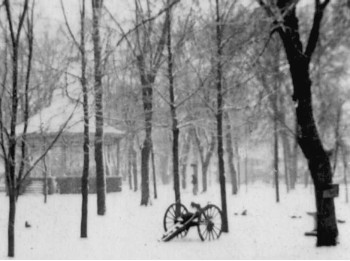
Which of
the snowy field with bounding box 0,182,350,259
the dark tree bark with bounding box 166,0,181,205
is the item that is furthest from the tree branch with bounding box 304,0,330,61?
the dark tree bark with bounding box 166,0,181,205

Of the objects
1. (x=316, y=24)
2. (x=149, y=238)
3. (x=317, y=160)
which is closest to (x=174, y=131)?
(x=149, y=238)

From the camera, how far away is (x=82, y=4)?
1113 centimetres

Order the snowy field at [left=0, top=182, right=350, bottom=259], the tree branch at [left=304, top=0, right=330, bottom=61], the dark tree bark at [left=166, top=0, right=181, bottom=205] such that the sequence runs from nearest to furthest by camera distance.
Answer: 1. the tree branch at [left=304, top=0, right=330, bottom=61]
2. the snowy field at [left=0, top=182, right=350, bottom=259]
3. the dark tree bark at [left=166, top=0, right=181, bottom=205]

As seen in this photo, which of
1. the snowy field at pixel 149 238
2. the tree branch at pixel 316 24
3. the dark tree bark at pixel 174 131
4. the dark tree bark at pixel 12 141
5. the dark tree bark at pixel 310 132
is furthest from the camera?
the dark tree bark at pixel 174 131

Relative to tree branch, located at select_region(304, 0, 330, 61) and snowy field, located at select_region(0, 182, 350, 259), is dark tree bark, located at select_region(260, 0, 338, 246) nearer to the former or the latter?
tree branch, located at select_region(304, 0, 330, 61)

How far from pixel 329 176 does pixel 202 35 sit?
682cm

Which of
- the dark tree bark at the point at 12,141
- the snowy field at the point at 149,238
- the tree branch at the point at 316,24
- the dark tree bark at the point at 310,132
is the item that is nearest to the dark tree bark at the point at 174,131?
the snowy field at the point at 149,238

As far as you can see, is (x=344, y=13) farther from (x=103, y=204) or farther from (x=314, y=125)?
(x=103, y=204)

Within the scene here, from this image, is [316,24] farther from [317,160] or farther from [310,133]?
[317,160]

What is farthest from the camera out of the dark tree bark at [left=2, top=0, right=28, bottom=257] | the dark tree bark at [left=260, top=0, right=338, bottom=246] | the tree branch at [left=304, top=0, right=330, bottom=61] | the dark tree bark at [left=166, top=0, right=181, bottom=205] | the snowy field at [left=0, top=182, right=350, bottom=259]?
the dark tree bark at [left=166, top=0, right=181, bottom=205]

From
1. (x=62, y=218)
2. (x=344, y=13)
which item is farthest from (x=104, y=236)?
(x=344, y=13)

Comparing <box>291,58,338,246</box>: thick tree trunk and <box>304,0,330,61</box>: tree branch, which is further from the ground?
<box>304,0,330,61</box>: tree branch

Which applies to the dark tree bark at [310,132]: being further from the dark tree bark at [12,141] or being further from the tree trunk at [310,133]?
the dark tree bark at [12,141]

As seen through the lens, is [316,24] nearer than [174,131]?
Yes
